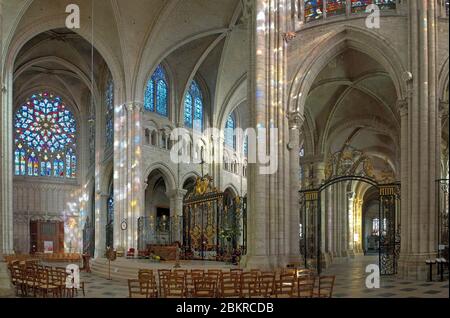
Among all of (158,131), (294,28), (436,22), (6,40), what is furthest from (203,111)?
(436,22)

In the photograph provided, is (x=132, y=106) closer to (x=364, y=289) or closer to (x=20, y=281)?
(x=20, y=281)

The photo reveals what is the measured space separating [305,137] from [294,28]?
1210 cm

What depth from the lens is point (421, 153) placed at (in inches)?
737

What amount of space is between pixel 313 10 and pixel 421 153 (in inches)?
293

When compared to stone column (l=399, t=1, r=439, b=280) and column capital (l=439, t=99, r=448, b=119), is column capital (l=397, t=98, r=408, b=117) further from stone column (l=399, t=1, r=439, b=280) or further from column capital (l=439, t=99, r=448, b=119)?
column capital (l=439, t=99, r=448, b=119)

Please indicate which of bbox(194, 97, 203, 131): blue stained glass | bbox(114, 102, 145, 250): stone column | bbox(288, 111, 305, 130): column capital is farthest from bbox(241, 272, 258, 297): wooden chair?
bbox(194, 97, 203, 131): blue stained glass

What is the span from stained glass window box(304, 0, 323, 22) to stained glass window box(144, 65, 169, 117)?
14.1 metres

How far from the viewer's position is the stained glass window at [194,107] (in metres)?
37.6

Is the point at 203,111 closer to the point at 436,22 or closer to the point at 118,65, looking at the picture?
the point at 118,65

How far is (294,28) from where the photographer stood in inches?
890

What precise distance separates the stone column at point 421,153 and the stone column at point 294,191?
13.1 feet

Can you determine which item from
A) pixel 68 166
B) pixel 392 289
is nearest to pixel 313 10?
pixel 392 289

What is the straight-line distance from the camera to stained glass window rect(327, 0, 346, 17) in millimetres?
22109

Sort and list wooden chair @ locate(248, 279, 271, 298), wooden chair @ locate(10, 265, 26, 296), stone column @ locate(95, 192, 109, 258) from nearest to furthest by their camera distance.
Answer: wooden chair @ locate(248, 279, 271, 298) → wooden chair @ locate(10, 265, 26, 296) → stone column @ locate(95, 192, 109, 258)
